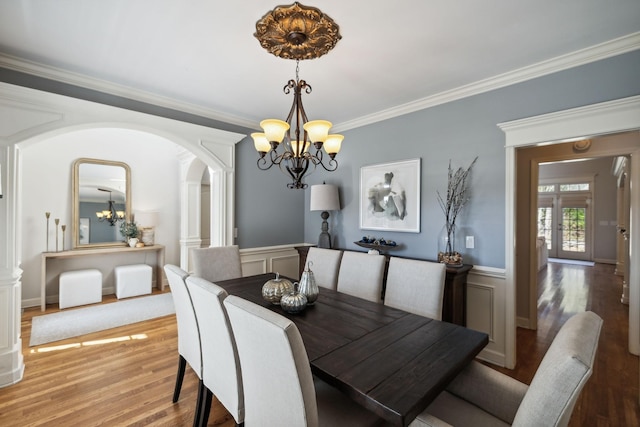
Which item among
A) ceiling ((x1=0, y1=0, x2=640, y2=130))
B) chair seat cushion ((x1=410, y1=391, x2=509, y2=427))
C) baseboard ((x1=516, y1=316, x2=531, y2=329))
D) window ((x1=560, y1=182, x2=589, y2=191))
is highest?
ceiling ((x1=0, y1=0, x2=640, y2=130))

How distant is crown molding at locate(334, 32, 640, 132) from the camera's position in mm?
2029

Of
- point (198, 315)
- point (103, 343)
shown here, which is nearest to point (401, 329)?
point (198, 315)

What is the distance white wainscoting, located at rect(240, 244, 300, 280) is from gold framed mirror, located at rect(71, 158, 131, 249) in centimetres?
253

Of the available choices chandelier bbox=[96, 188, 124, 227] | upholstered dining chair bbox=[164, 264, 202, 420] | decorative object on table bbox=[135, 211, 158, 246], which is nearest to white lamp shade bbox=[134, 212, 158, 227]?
decorative object on table bbox=[135, 211, 158, 246]

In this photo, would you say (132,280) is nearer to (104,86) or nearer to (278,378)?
(104,86)

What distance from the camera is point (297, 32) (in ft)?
5.96

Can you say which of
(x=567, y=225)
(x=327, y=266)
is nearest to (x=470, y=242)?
(x=327, y=266)

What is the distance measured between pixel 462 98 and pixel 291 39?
185 cm

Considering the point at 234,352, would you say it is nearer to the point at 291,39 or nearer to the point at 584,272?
the point at 291,39

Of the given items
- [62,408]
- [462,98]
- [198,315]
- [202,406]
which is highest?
[462,98]

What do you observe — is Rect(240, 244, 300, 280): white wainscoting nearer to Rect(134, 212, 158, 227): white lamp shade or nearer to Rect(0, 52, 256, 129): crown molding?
Rect(0, 52, 256, 129): crown molding

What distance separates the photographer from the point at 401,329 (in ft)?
5.27

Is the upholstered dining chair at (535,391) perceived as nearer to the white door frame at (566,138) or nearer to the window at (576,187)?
the white door frame at (566,138)

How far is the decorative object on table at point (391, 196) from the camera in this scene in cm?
318
